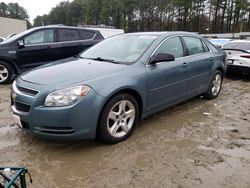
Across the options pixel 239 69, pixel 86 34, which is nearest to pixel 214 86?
pixel 239 69

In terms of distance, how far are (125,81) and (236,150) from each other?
5.55ft

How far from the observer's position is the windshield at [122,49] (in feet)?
12.5

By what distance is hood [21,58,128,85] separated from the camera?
3070 millimetres

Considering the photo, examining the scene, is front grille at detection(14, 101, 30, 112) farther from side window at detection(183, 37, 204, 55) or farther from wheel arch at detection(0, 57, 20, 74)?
wheel arch at detection(0, 57, 20, 74)

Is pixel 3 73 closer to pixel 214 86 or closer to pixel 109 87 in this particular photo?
pixel 109 87

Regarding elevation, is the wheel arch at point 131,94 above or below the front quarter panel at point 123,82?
below

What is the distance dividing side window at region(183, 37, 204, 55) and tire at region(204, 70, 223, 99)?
0.77 metres

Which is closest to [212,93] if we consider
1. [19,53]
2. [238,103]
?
[238,103]

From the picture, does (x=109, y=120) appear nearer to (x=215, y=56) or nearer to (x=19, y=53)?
(x=215, y=56)

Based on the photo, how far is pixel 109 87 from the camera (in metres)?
3.09

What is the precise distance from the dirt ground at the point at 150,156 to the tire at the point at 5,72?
2840 millimetres

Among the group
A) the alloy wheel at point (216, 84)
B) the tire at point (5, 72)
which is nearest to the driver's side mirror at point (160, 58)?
the alloy wheel at point (216, 84)

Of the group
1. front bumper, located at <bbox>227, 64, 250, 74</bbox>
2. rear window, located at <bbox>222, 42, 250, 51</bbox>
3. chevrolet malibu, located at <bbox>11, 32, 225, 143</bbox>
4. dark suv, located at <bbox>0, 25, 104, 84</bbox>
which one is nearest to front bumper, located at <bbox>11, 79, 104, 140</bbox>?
chevrolet malibu, located at <bbox>11, 32, 225, 143</bbox>

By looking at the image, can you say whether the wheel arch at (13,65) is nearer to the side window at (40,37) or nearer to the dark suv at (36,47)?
the dark suv at (36,47)
